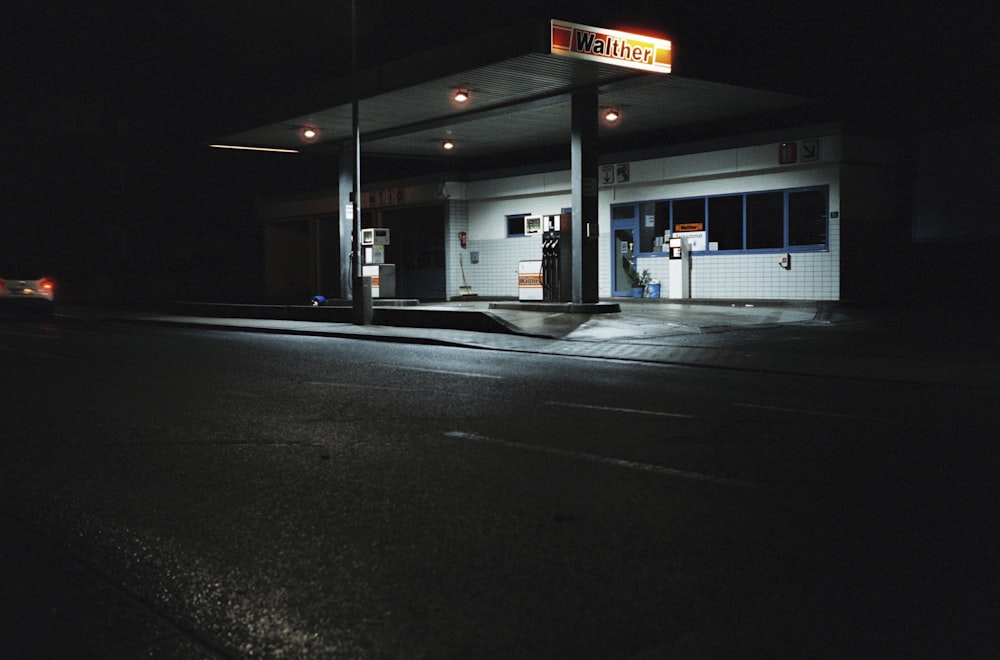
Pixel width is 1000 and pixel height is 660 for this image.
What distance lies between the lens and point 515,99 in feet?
83.7

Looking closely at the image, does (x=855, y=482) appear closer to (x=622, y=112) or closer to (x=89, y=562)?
(x=89, y=562)

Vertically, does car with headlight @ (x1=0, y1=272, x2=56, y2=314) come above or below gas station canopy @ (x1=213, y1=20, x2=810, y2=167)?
below

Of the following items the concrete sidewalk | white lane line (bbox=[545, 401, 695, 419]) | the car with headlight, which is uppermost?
the car with headlight

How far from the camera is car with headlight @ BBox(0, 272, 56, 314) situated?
27.5m

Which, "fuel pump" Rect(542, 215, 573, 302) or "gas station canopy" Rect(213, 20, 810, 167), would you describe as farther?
"fuel pump" Rect(542, 215, 573, 302)

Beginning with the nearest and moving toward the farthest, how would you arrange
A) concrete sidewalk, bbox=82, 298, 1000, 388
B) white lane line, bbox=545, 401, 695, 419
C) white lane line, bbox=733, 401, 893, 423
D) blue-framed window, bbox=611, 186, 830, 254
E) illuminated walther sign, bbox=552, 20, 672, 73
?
white lane line, bbox=733, 401, 893, 423
white lane line, bbox=545, 401, 695, 419
concrete sidewalk, bbox=82, 298, 1000, 388
illuminated walther sign, bbox=552, 20, 672, 73
blue-framed window, bbox=611, 186, 830, 254

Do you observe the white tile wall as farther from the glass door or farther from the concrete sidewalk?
the concrete sidewalk

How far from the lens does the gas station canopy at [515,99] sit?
68.1 feet

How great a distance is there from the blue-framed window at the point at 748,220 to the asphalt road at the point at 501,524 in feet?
48.9

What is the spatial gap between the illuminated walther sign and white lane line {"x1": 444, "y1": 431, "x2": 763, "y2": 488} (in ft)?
44.2

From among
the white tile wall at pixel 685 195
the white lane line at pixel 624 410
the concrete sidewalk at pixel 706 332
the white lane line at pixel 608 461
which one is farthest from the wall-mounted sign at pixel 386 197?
the white lane line at pixel 608 461

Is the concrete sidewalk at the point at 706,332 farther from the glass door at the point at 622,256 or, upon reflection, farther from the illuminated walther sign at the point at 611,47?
the illuminated walther sign at the point at 611,47

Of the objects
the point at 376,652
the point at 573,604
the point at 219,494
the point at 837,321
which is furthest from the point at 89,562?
the point at 837,321

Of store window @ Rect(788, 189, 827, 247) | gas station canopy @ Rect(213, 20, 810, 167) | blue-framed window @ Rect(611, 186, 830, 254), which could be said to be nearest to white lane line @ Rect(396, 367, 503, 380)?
gas station canopy @ Rect(213, 20, 810, 167)
